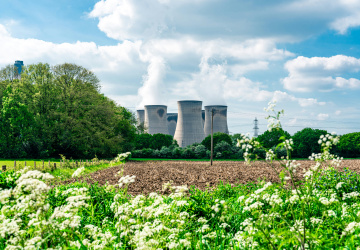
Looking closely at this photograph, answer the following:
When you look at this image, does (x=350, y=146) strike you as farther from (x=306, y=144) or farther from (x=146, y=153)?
(x=146, y=153)

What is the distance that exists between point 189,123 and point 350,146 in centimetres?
2849

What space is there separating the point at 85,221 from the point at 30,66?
40.0m

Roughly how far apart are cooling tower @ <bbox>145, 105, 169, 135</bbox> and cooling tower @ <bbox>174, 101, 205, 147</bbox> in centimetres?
617

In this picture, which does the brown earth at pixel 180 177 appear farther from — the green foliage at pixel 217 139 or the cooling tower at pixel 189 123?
the green foliage at pixel 217 139

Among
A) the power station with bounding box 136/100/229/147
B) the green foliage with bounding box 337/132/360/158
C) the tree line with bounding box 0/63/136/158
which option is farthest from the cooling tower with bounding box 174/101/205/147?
the green foliage with bounding box 337/132/360/158

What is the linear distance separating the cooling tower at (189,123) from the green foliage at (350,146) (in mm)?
24764

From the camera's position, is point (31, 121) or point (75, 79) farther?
point (75, 79)

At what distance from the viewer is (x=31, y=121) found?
35.2 m

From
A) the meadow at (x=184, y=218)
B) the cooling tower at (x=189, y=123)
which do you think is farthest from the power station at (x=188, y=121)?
the meadow at (x=184, y=218)

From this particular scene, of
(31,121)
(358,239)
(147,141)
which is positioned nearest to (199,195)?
(358,239)

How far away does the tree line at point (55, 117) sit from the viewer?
35031 millimetres

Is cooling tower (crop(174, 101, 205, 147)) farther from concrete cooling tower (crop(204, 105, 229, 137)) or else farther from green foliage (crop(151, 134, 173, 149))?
green foliage (crop(151, 134, 173, 149))

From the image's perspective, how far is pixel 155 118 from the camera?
202 feet

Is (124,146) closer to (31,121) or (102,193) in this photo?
(31,121)
